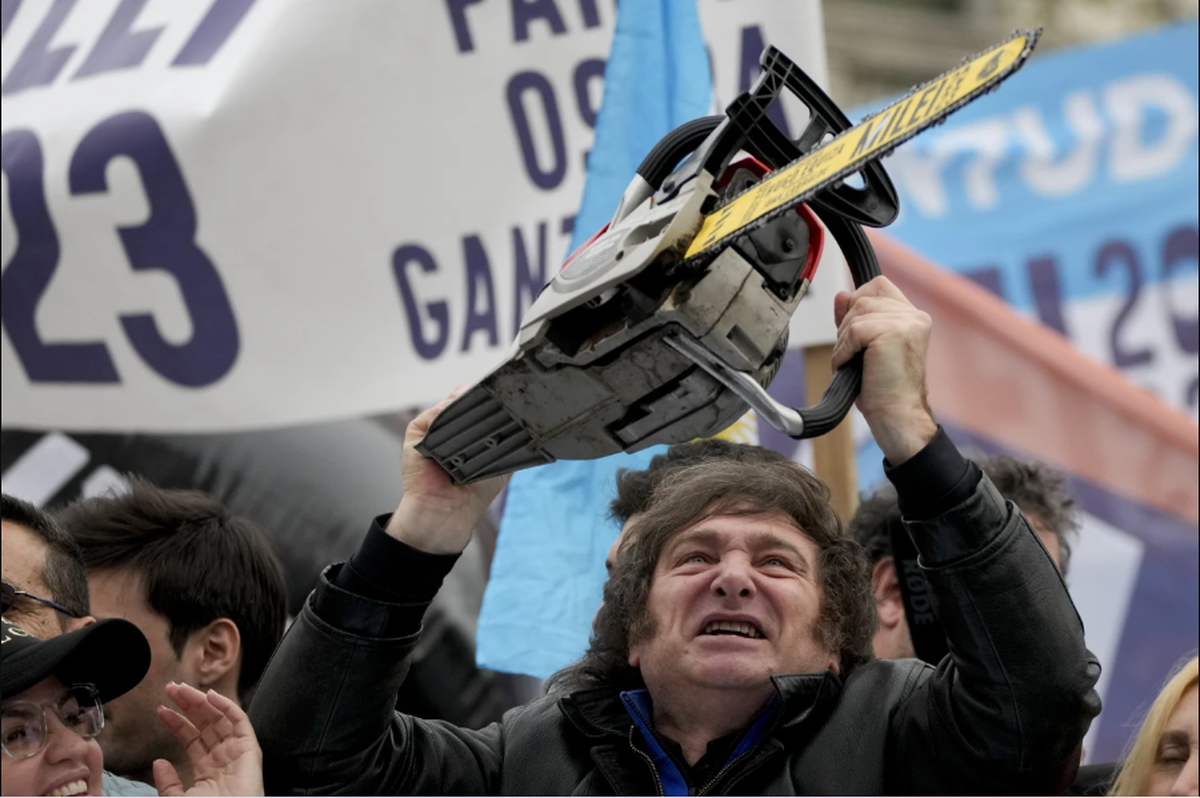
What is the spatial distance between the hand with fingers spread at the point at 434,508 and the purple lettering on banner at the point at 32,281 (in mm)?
1995

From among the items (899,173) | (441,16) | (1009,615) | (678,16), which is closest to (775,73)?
(1009,615)

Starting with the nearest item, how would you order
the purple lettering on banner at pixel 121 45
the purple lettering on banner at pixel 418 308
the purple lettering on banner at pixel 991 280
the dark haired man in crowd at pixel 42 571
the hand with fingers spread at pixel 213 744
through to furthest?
the hand with fingers spread at pixel 213 744 < the dark haired man in crowd at pixel 42 571 < the purple lettering on banner at pixel 418 308 < the purple lettering on banner at pixel 121 45 < the purple lettering on banner at pixel 991 280

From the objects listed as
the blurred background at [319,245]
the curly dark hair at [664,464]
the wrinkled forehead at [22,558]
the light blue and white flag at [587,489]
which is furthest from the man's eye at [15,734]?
the blurred background at [319,245]

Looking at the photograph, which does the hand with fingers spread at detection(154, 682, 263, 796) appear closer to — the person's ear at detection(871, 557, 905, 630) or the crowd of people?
the crowd of people

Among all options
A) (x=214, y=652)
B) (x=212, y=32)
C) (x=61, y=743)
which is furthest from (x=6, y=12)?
(x=61, y=743)

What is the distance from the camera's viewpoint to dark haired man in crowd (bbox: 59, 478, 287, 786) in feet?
10.5

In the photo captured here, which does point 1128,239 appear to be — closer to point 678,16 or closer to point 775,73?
point 678,16

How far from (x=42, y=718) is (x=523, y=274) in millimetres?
2067

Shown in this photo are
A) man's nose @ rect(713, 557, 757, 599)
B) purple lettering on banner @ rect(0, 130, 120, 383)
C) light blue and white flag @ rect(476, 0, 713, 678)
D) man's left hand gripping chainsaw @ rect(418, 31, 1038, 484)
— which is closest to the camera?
man's left hand gripping chainsaw @ rect(418, 31, 1038, 484)

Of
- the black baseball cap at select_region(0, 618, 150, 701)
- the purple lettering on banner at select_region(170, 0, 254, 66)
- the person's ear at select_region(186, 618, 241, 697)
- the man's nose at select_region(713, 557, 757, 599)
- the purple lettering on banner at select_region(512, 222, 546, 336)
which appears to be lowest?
the person's ear at select_region(186, 618, 241, 697)

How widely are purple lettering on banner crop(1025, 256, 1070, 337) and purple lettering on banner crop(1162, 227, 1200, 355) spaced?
0.40 metres

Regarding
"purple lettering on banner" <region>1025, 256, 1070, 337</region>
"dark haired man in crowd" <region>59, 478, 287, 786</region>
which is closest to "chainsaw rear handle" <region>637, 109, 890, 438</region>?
"dark haired man in crowd" <region>59, 478, 287, 786</region>

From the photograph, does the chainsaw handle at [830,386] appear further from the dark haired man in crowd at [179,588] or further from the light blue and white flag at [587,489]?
the dark haired man in crowd at [179,588]

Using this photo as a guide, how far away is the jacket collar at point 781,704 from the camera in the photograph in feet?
8.40
